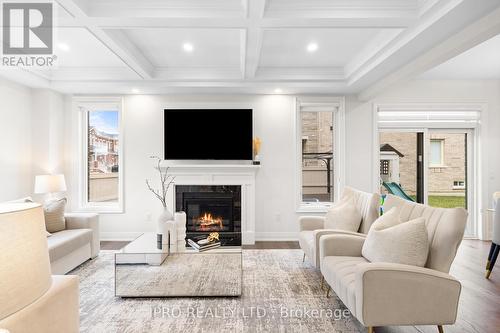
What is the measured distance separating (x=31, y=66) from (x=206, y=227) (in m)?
3.36

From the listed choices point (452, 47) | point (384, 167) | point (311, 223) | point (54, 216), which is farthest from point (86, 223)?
point (384, 167)

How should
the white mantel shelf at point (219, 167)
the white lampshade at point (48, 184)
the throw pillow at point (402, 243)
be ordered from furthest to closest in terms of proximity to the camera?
the white mantel shelf at point (219, 167) < the white lampshade at point (48, 184) < the throw pillow at point (402, 243)

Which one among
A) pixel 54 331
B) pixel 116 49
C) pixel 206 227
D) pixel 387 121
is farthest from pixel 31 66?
pixel 387 121

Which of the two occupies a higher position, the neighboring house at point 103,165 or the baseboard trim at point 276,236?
the neighboring house at point 103,165

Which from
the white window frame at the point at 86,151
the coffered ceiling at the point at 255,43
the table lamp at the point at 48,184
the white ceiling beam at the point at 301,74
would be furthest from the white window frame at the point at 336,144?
the table lamp at the point at 48,184

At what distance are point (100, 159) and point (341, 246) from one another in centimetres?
433

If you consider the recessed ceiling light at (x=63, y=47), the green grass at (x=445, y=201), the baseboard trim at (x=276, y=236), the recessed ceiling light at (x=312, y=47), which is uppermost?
the recessed ceiling light at (x=312, y=47)

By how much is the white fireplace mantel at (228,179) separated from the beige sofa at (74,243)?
1275mm

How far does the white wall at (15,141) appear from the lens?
418cm

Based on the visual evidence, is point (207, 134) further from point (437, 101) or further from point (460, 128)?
point (460, 128)

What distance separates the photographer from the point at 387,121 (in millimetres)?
5301

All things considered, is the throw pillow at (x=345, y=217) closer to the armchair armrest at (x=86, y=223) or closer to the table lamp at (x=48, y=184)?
the armchair armrest at (x=86, y=223)

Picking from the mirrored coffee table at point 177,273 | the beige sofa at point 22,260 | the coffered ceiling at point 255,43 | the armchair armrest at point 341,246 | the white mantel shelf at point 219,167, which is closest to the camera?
the beige sofa at point 22,260

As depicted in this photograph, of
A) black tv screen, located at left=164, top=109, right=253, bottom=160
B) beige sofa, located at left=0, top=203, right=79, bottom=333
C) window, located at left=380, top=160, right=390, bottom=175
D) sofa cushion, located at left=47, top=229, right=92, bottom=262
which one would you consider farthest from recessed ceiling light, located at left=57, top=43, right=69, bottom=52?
window, located at left=380, top=160, right=390, bottom=175
